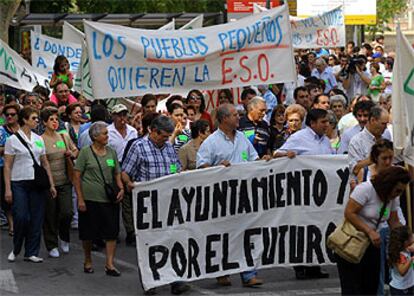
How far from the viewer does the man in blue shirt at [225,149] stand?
10.4 metres

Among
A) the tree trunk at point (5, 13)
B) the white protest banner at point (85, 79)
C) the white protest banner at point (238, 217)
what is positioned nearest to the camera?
the white protest banner at point (238, 217)

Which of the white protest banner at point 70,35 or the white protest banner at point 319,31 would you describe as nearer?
the white protest banner at point 70,35

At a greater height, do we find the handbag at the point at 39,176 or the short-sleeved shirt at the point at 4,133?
the short-sleeved shirt at the point at 4,133

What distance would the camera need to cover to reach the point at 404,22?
6794 centimetres

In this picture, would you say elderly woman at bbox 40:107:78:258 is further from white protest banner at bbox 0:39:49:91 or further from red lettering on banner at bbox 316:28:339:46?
red lettering on banner at bbox 316:28:339:46

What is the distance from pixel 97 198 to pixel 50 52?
9.09 meters

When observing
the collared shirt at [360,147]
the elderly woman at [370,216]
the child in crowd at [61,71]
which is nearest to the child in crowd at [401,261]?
the elderly woman at [370,216]

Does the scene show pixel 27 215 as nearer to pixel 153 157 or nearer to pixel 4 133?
pixel 153 157

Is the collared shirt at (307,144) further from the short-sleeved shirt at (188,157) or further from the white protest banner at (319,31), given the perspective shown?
the white protest banner at (319,31)

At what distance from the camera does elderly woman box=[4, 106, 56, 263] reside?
37.4 ft

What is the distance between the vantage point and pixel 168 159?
10.7m

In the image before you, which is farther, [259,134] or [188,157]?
[259,134]

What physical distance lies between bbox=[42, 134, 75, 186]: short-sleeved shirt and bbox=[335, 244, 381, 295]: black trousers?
178 inches

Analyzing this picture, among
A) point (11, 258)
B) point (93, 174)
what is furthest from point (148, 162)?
point (11, 258)
